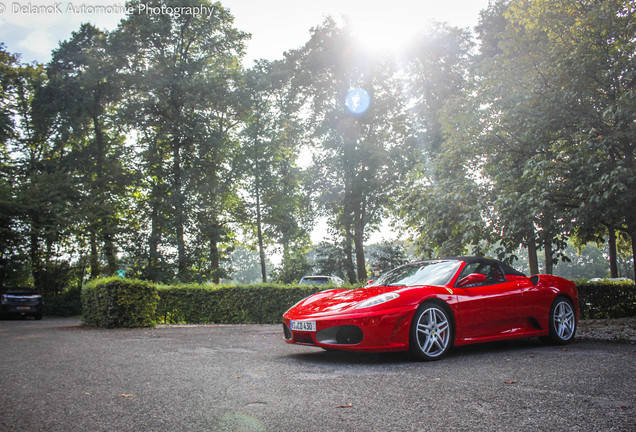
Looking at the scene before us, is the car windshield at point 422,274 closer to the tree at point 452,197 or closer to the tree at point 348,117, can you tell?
the tree at point 452,197

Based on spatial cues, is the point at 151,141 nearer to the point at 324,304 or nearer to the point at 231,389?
the point at 324,304

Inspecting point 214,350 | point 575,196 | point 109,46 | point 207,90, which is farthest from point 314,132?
point 214,350

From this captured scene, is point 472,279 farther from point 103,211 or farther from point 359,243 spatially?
point 103,211

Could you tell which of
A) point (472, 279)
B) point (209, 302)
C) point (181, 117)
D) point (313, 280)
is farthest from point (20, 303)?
point (472, 279)

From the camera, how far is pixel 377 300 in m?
5.91

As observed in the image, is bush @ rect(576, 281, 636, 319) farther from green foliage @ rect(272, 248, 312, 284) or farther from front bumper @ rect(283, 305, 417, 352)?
green foliage @ rect(272, 248, 312, 284)

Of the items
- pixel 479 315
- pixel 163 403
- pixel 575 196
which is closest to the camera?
pixel 163 403

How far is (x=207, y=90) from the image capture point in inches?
1045

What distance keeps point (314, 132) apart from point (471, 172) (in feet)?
57.9

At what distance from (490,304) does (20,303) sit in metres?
21.8

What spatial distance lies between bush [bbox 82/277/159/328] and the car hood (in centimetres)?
805

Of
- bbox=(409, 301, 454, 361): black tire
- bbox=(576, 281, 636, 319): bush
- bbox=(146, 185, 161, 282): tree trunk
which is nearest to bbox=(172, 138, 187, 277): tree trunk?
bbox=(146, 185, 161, 282): tree trunk

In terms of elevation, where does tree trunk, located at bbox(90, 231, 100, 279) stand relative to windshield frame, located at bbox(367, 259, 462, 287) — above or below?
above

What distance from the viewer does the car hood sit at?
6152 mm
